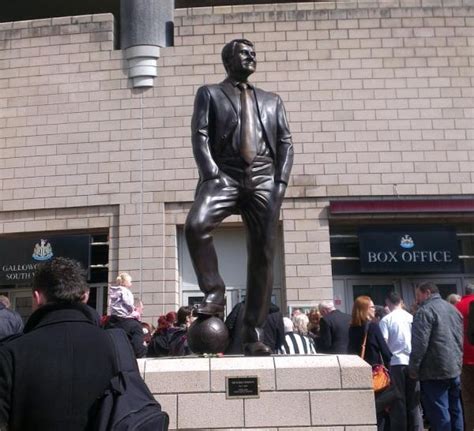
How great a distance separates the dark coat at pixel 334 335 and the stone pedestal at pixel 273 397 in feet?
11.3

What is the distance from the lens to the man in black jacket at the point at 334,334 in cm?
729

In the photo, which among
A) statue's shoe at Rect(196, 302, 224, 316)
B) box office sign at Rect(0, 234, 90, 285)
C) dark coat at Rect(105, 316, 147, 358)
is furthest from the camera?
box office sign at Rect(0, 234, 90, 285)

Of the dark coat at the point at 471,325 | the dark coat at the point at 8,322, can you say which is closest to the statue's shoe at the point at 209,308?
the dark coat at the point at 8,322

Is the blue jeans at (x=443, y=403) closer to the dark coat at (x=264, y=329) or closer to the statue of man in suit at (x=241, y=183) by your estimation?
the dark coat at (x=264, y=329)

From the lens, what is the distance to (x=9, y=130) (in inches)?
598

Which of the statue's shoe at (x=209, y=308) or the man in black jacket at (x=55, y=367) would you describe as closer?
the man in black jacket at (x=55, y=367)

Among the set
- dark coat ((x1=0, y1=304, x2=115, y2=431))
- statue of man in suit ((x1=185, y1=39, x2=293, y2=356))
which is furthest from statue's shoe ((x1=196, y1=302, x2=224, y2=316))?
dark coat ((x1=0, y1=304, x2=115, y2=431))

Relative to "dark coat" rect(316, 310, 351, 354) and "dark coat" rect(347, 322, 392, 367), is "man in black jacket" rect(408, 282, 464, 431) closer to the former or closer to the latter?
"dark coat" rect(347, 322, 392, 367)

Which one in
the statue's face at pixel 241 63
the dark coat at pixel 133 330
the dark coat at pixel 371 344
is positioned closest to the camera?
the statue's face at pixel 241 63

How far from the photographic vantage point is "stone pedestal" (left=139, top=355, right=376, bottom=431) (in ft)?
12.4

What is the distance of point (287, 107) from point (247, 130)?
10.3 metres

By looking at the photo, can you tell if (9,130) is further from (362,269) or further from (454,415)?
(454,415)

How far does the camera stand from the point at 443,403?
6391mm

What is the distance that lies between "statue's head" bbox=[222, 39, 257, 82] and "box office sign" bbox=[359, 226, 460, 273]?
10318mm
